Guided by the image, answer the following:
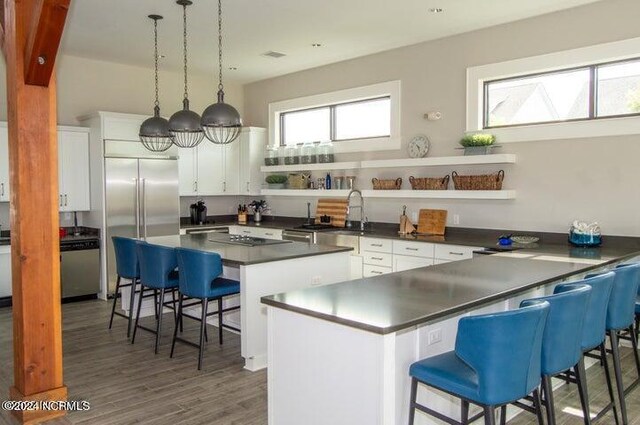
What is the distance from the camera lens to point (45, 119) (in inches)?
123

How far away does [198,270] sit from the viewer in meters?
3.86

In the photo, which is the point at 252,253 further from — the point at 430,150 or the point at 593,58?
the point at 593,58

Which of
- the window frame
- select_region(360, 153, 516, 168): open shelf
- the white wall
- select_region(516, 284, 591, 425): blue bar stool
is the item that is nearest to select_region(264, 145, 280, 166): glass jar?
the white wall

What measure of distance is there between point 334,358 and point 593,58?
3.89 meters

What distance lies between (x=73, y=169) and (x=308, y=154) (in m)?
2.96

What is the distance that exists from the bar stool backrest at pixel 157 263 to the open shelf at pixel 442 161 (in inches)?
113

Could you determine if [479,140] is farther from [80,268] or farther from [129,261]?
[80,268]

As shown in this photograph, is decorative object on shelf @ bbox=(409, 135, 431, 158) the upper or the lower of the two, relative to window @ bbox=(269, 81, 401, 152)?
lower

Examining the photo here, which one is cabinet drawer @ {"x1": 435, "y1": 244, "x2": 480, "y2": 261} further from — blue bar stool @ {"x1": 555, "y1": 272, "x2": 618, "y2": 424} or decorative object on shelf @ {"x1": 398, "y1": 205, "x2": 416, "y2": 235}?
blue bar stool @ {"x1": 555, "y1": 272, "x2": 618, "y2": 424}

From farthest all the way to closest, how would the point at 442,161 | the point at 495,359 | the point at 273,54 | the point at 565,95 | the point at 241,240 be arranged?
the point at 273,54, the point at 442,161, the point at 241,240, the point at 565,95, the point at 495,359

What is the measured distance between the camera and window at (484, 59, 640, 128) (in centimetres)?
454

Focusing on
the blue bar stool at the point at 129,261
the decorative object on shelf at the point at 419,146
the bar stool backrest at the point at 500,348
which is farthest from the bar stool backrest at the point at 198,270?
the decorative object on shelf at the point at 419,146

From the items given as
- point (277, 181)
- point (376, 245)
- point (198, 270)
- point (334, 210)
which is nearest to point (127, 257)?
point (198, 270)

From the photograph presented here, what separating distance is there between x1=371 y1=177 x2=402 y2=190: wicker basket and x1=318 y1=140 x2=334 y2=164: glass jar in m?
0.84
